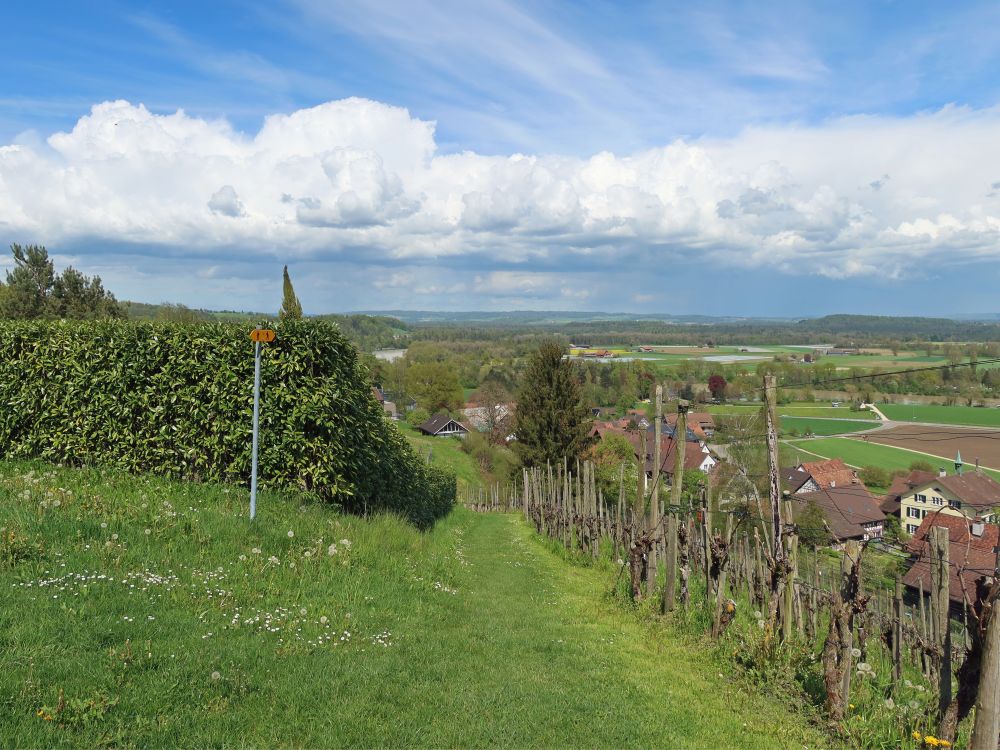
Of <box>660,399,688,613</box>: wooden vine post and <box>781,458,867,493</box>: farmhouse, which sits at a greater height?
<box>660,399,688,613</box>: wooden vine post

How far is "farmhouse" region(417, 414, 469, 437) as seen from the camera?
277ft

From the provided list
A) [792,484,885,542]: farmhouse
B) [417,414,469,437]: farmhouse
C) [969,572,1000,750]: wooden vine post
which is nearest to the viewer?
[969,572,1000,750]: wooden vine post

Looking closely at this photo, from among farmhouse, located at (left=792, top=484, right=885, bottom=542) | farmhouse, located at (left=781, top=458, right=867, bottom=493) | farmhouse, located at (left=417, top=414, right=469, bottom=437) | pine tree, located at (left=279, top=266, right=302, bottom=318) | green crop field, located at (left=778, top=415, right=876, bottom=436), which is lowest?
farmhouse, located at (left=417, top=414, right=469, bottom=437)

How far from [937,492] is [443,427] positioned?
67.4 metres

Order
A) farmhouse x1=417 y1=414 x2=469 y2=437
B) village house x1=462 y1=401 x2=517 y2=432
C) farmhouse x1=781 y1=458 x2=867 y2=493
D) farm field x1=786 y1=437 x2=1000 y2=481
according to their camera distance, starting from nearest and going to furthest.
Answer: farmhouse x1=781 y1=458 x2=867 y2=493 < farm field x1=786 y1=437 x2=1000 y2=481 < village house x1=462 y1=401 x2=517 y2=432 < farmhouse x1=417 y1=414 x2=469 y2=437

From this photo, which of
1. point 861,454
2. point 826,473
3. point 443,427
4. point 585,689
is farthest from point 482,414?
point 585,689

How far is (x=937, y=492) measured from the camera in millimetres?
21953

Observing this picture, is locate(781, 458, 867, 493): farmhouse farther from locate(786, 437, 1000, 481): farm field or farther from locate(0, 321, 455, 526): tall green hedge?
locate(0, 321, 455, 526): tall green hedge

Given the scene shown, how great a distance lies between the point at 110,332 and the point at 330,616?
306 inches

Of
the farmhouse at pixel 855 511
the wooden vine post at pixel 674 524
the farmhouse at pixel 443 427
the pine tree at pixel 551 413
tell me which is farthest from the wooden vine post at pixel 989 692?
the farmhouse at pixel 443 427

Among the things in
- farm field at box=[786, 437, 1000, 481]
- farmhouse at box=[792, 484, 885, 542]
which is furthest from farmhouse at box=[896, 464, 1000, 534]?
farm field at box=[786, 437, 1000, 481]

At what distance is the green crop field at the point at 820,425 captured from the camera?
64.3 ft

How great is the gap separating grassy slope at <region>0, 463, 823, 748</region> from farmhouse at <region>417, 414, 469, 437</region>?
7414 cm

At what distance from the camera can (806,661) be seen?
7125mm
